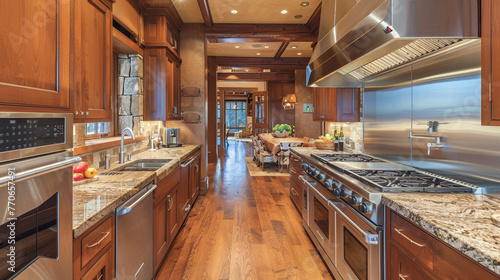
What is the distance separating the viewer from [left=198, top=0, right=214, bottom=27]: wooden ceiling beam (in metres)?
3.94

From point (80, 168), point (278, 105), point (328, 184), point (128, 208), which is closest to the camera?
point (128, 208)

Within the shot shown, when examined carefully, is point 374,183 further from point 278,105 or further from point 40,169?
point 278,105

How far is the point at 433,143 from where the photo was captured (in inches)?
75.9

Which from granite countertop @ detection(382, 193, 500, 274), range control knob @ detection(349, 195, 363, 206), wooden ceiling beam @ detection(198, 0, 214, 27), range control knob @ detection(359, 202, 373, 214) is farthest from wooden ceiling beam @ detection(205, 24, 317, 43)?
granite countertop @ detection(382, 193, 500, 274)

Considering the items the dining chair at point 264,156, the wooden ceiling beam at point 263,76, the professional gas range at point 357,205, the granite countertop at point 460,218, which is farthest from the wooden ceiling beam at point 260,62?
the granite countertop at point 460,218

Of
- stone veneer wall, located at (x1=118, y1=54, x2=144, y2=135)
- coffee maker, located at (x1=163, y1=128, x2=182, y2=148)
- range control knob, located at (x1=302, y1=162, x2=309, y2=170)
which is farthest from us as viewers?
coffee maker, located at (x1=163, y1=128, x2=182, y2=148)

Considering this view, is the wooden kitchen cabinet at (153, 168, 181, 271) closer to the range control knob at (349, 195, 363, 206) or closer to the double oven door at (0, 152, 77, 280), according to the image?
the double oven door at (0, 152, 77, 280)

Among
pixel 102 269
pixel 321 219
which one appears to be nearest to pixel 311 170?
pixel 321 219

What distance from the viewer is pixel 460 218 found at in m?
1.11

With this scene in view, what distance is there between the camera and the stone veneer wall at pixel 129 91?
343 cm

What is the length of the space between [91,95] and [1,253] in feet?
4.97

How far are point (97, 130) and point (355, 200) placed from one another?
2.72 metres

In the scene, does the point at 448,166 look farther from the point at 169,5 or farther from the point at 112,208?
the point at 169,5

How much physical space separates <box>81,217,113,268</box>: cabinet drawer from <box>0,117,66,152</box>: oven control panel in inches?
19.4
